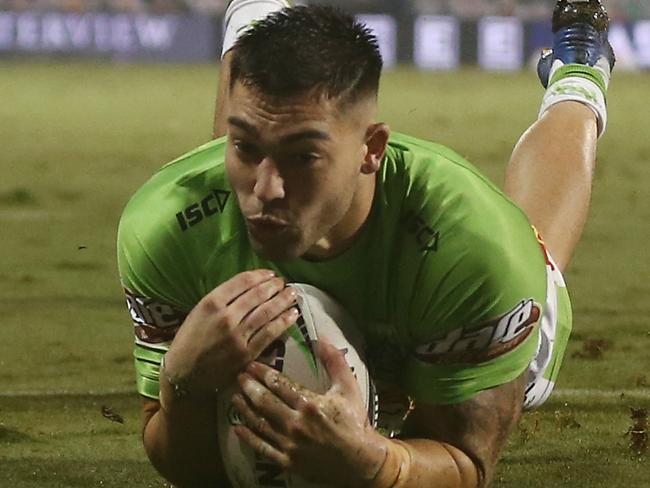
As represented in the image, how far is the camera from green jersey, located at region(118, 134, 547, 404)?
142 inches

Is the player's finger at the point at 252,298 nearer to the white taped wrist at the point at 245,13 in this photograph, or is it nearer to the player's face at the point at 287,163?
the player's face at the point at 287,163

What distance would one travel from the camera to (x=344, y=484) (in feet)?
11.5

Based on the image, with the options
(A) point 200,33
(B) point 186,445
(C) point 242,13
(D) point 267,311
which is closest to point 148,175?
(C) point 242,13

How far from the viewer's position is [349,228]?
3660 millimetres

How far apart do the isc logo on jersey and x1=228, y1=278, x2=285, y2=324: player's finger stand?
41 centimetres

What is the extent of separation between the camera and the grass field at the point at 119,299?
15.9 feet

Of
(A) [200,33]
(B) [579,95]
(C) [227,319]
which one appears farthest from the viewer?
(A) [200,33]

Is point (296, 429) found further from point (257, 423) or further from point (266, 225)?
point (266, 225)

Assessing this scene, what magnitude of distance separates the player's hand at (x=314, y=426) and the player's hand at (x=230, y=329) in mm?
57

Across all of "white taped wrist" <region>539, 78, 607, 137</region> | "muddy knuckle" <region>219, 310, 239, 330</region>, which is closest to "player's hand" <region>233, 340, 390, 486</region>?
"muddy knuckle" <region>219, 310, 239, 330</region>

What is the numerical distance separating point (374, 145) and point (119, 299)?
4258mm

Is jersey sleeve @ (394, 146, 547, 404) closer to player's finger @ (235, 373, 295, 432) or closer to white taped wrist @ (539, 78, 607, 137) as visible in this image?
player's finger @ (235, 373, 295, 432)

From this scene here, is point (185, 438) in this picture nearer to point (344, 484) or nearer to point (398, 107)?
point (344, 484)

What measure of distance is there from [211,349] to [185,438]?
395 millimetres
